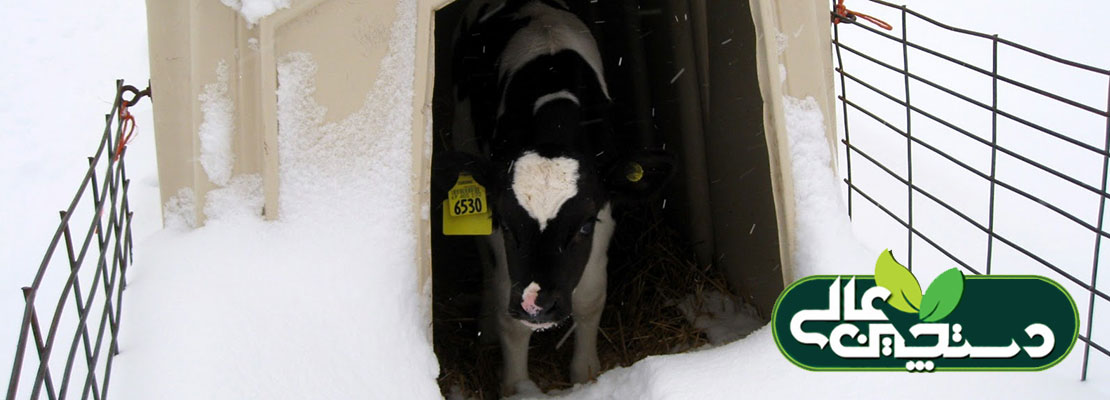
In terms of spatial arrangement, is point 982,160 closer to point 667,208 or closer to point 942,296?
point 667,208

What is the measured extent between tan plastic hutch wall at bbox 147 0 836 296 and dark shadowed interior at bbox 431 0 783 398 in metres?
1.35

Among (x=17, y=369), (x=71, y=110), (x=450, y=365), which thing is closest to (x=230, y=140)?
(x=17, y=369)

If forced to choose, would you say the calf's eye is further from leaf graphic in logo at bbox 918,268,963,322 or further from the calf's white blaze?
leaf graphic in logo at bbox 918,268,963,322

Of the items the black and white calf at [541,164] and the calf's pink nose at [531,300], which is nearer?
the calf's pink nose at [531,300]

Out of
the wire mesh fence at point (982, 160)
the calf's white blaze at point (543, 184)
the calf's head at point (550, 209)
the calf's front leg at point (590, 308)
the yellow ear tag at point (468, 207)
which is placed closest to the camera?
the calf's head at point (550, 209)

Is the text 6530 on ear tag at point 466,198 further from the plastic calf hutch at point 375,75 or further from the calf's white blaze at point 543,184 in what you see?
the plastic calf hutch at point 375,75

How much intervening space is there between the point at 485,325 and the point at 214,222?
1714 millimetres

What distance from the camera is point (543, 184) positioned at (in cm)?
357

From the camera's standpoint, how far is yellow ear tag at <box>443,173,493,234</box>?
3.74 m

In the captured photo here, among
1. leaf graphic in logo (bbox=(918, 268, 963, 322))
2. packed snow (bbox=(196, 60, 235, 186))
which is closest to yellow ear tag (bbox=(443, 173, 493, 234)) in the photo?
packed snow (bbox=(196, 60, 235, 186))

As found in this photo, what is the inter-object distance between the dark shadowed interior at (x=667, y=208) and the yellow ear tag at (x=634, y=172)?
47cm

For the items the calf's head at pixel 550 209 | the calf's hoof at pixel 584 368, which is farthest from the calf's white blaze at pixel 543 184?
the calf's hoof at pixel 584 368

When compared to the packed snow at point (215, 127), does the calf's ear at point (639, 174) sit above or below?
below

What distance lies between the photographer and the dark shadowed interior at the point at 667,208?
12.9 ft
